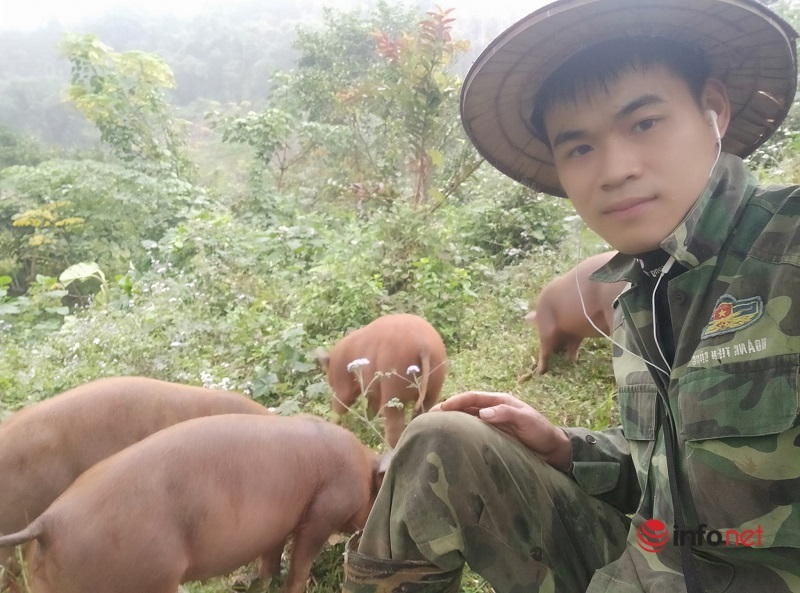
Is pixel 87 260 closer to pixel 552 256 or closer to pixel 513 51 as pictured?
pixel 552 256

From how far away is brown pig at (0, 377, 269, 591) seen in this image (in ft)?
7.38

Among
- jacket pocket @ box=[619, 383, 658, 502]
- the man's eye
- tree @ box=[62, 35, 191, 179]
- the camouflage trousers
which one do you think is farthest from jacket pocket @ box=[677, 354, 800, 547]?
tree @ box=[62, 35, 191, 179]

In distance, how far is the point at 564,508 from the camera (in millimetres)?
1644

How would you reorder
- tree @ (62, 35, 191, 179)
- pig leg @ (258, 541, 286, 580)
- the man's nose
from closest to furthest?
the man's nose → pig leg @ (258, 541, 286, 580) → tree @ (62, 35, 191, 179)

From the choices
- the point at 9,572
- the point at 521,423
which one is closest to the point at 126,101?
the point at 9,572

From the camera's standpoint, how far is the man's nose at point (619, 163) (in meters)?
1.38

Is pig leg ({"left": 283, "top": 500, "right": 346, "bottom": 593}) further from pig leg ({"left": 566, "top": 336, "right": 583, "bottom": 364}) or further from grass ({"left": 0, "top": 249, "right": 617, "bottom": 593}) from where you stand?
pig leg ({"left": 566, "top": 336, "right": 583, "bottom": 364})

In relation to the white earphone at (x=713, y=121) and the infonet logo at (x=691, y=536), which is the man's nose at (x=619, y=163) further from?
the infonet logo at (x=691, y=536)

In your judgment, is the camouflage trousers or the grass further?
the grass

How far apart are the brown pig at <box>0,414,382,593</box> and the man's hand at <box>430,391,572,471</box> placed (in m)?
0.74

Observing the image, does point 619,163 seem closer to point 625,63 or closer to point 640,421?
point 625,63

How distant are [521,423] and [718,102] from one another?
1.04 m

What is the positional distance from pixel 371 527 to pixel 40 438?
1601 mm

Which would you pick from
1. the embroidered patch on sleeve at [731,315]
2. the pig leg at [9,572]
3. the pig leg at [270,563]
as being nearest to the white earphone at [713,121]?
the embroidered patch on sleeve at [731,315]
